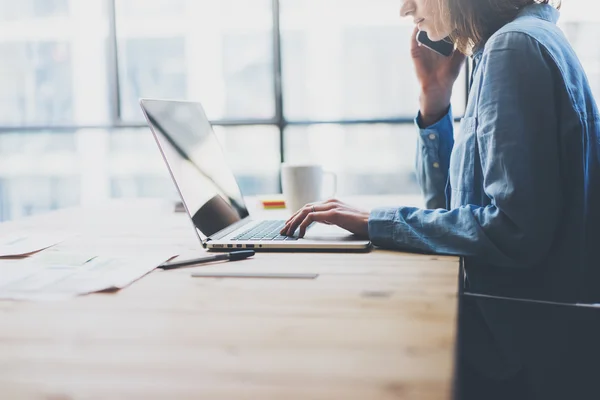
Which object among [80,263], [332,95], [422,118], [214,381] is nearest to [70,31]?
[332,95]

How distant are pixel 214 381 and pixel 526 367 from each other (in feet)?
2.04

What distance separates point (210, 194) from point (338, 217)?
310 mm

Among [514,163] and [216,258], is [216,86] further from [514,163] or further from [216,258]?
[514,163]

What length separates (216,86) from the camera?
397cm

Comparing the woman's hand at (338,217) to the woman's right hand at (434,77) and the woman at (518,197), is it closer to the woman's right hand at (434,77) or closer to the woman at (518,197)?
the woman at (518,197)

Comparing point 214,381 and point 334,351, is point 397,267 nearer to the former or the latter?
point 334,351

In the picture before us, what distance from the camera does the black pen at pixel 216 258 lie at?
103cm

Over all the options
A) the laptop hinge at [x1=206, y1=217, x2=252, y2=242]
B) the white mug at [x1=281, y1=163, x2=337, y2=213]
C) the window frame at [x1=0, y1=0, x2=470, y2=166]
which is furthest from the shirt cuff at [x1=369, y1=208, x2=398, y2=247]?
the window frame at [x1=0, y1=0, x2=470, y2=166]

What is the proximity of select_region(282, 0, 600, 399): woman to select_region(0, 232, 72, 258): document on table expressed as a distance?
58 centimetres

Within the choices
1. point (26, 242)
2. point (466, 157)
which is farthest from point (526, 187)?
point (26, 242)

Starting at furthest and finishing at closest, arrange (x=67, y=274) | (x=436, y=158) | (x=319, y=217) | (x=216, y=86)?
1. (x=216, y=86)
2. (x=436, y=158)
3. (x=319, y=217)
4. (x=67, y=274)

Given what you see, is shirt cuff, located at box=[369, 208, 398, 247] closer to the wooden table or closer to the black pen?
the wooden table

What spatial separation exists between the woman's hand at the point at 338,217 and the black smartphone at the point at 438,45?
572 mm

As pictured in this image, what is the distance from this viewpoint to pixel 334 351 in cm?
62
